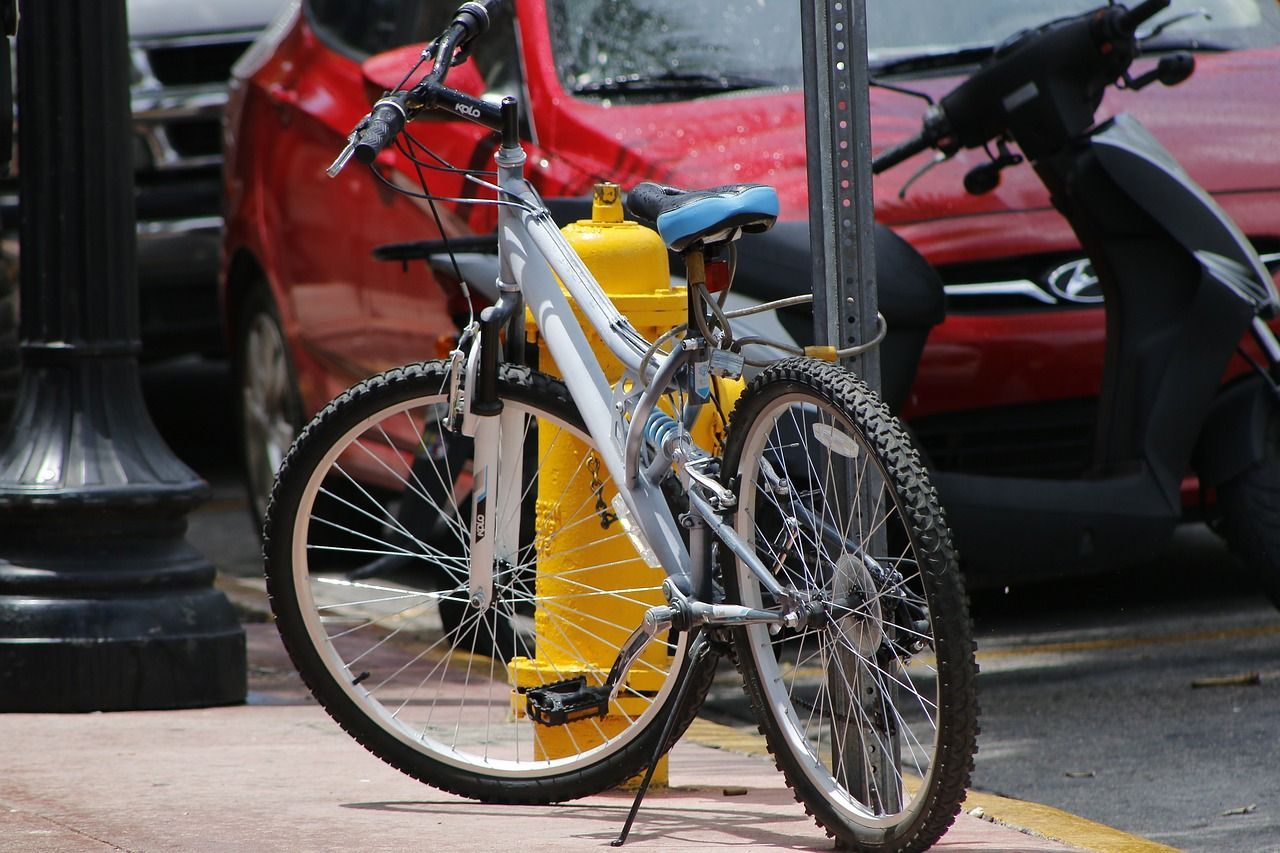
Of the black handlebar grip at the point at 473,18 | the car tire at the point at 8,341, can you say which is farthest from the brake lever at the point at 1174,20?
the car tire at the point at 8,341

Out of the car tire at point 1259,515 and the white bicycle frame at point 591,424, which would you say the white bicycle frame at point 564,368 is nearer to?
the white bicycle frame at point 591,424

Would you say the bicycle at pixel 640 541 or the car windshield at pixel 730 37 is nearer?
the bicycle at pixel 640 541

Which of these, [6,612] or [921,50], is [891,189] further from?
[6,612]

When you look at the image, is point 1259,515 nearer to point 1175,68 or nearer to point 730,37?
point 1175,68

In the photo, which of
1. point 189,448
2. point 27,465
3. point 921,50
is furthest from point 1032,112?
point 189,448

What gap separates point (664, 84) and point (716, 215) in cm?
233

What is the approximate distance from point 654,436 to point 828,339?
0.34 meters

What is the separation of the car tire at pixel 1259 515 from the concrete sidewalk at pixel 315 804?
Result: 99cm

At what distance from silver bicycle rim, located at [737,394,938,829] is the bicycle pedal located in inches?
13.0

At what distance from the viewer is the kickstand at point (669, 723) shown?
361 cm

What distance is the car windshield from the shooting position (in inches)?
225

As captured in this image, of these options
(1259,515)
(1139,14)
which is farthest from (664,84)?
(1259,515)

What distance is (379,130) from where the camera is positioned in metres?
3.64

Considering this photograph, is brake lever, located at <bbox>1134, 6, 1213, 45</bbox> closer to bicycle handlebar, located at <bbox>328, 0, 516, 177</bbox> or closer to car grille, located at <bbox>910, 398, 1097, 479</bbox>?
car grille, located at <bbox>910, 398, 1097, 479</bbox>
